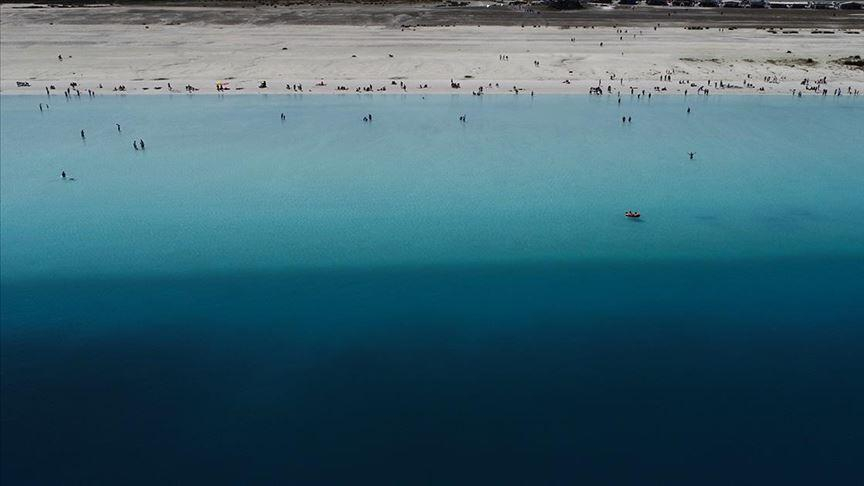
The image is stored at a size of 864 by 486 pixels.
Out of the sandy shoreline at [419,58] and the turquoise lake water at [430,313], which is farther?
the sandy shoreline at [419,58]

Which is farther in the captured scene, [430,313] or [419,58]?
[419,58]

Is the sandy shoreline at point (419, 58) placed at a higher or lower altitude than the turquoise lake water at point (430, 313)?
higher

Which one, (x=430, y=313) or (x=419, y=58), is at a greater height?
(x=419, y=58)

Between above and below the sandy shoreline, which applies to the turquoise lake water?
below

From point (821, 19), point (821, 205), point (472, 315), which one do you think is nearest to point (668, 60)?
point (821, 205)
